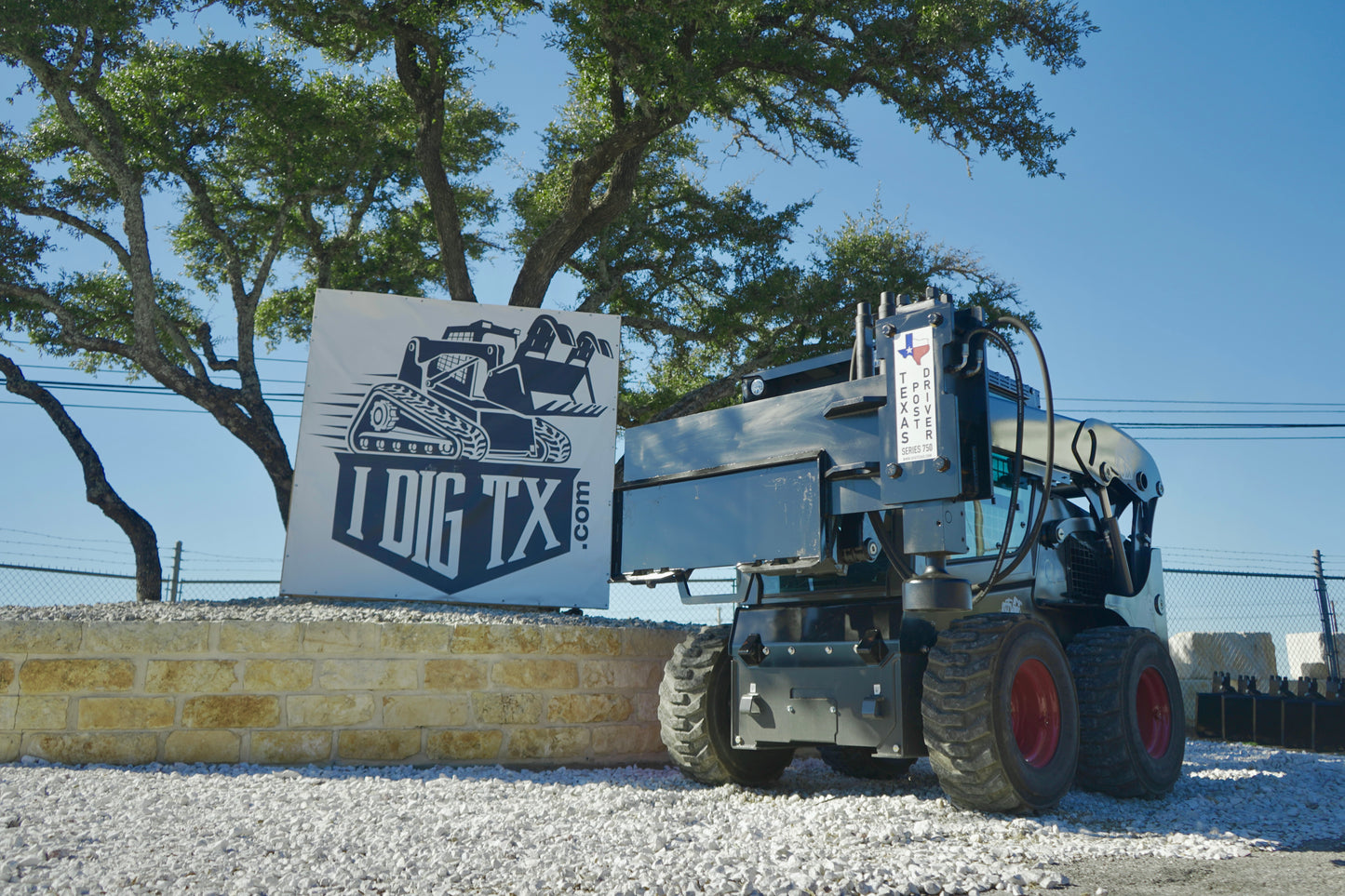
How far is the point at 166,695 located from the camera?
23.7 ft

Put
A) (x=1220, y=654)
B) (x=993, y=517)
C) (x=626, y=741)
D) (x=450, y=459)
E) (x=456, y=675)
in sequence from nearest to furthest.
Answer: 1. (x=993, y=517)
2. (x=456, y=675)
3. (x=626, y=741)
4. (x=450, y=459)
5. (x=1220, y=654)

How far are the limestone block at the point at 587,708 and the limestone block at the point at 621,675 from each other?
0.09 meters

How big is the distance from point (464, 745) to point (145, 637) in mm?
2453

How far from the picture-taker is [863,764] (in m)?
7.72

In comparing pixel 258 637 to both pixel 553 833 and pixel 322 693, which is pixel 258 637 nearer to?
pixel 322 693

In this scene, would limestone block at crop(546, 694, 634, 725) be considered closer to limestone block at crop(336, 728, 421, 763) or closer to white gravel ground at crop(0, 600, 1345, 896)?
white gravel ground at crop(0, 600, 1345, 896)

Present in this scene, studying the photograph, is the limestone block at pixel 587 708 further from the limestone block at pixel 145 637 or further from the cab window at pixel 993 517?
the cab window at pixel 993 517

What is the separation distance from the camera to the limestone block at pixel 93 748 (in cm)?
704

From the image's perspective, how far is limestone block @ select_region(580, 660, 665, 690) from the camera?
8203 millimetres

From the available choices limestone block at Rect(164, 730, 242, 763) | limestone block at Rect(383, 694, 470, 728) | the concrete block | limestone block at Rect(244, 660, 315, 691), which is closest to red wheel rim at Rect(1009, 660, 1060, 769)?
limestone block at Rect(383, 694, 470, 728)

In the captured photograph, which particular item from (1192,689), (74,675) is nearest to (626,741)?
(74,675)

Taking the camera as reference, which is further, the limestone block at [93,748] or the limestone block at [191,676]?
the limestone block at [191,676]

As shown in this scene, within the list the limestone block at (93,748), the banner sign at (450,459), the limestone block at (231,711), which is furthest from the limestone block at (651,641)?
the limestone block at (93,748)

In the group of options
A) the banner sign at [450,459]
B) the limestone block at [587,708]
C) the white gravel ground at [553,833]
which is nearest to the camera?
the white gravel ground at [553,833]
